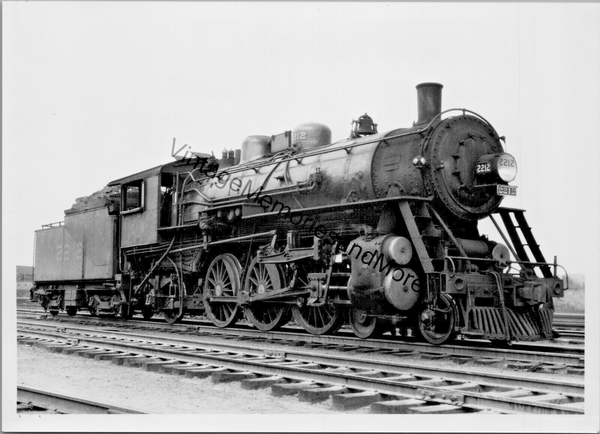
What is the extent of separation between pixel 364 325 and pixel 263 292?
2257 mm

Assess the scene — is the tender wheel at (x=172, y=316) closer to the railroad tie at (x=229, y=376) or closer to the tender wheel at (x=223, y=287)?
the tender wheel at (x=223, y=287)

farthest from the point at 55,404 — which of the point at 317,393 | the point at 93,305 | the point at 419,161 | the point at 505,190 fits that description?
the point at 93,305

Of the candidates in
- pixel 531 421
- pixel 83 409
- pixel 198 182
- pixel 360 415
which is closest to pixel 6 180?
pixel 83 409

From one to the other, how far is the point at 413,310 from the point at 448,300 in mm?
962

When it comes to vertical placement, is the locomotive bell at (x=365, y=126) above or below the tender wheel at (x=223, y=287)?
above

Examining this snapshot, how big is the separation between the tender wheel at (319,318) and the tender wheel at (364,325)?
0.26 m

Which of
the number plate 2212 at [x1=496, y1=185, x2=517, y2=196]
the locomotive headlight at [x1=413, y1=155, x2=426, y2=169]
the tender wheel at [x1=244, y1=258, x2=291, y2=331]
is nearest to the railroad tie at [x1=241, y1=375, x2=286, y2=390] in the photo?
the locomotive headlight at [x1=413, y1=155, x2=426, y2=169]

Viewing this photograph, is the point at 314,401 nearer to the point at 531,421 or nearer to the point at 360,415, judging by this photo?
the point at 360,415

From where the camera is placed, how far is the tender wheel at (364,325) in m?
10.9

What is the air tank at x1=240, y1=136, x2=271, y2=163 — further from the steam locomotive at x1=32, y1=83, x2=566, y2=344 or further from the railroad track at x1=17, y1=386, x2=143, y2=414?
the railroad track at x1=17, y1=386, x2=143, y2=414

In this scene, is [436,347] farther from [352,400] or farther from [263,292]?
[263,292]

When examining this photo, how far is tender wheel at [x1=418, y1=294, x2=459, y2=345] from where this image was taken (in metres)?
9.56

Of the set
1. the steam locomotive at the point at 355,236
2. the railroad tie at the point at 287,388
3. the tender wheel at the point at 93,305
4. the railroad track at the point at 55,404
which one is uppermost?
the steam locomotive at the point at 355,236

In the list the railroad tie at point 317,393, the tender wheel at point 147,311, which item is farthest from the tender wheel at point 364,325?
the tender wheel at point 147,311
